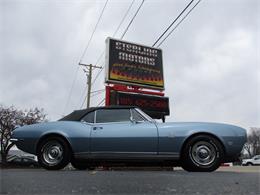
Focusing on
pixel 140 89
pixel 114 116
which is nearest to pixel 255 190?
pixel 114 116

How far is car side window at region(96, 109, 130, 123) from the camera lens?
7.65 meters

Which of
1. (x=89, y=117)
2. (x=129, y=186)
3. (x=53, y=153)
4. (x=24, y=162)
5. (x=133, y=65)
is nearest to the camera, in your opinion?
(x=129, y=186)

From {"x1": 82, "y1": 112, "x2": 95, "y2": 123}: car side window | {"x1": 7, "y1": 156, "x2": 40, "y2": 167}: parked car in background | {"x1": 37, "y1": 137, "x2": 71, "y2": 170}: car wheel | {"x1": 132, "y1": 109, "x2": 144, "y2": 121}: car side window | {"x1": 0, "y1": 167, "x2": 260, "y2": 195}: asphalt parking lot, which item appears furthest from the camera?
{"x1": 7, "y1": 156, "x2": 40, "y2": 167}: parked car in background

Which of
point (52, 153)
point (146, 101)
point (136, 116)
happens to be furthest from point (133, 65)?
point (52, 153)

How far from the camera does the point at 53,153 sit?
7516 millimetres

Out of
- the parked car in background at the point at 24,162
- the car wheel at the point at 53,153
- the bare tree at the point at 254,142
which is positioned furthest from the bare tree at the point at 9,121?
the bare tree at the point at 254,142

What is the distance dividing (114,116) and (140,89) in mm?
14829

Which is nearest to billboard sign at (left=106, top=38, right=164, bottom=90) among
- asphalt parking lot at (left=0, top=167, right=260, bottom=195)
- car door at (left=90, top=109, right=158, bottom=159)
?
car door at (left=90, top=109, right=158, bottom=159)

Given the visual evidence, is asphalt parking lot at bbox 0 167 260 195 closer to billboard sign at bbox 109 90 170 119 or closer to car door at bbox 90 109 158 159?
car door at bbox 90 109 158 159

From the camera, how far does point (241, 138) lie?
724 cm

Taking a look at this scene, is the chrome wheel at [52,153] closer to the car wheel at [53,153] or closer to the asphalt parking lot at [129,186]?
the car wheel at [53,153]

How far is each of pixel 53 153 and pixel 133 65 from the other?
1527 centimetres

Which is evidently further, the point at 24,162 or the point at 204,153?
the point at 24,162

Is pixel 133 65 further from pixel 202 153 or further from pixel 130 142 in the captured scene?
pixel 202 153
